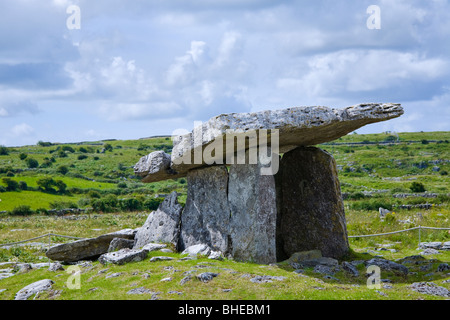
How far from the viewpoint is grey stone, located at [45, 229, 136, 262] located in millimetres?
19922

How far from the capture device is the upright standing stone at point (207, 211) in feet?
63.6

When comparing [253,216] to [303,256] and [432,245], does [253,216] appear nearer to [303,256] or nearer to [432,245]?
[303,256]

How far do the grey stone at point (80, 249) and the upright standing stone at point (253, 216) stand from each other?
17.0 ft

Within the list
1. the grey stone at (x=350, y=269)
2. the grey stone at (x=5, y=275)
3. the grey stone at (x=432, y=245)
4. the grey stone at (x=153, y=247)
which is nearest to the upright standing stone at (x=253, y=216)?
the grey stone at (x=350, y=269)

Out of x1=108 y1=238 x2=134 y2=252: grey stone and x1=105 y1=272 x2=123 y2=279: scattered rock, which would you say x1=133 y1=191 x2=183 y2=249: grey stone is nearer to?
x1=108 y1=238 x2=134 y2=252: grey stone

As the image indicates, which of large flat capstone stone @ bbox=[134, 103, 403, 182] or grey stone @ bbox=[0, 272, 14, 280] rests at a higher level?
large flat capstone stone @ bbox=[134, 103, 403, 182]

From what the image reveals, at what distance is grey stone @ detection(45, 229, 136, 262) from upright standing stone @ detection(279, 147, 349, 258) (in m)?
6.81

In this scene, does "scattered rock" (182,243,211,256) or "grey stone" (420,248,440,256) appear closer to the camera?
"scattered rock" (182,243,211,256)

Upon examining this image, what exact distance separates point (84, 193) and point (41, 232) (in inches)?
1494

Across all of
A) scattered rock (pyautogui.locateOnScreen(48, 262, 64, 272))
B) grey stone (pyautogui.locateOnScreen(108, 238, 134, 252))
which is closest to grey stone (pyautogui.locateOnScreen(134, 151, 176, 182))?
grey stone (pyautogui.locateOnScreen(108, 238, 134, 252))

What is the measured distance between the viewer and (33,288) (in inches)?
613

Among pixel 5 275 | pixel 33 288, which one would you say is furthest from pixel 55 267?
pixel 33 288

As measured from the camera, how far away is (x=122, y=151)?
11588 cm

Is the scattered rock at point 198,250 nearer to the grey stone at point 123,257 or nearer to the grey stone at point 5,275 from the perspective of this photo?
the grey stone at point 123,257
